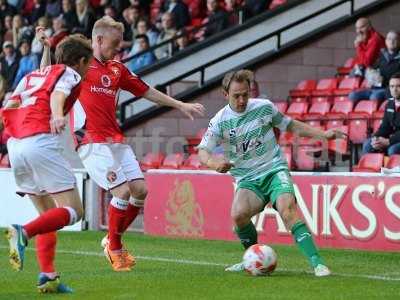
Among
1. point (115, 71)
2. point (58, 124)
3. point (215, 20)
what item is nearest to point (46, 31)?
point (215, 20)

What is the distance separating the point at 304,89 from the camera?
1930 cm

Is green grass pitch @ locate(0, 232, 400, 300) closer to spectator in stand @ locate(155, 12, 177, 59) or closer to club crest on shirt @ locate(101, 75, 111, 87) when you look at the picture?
club crest on shirt @ locate(101, 75, 111, 87)

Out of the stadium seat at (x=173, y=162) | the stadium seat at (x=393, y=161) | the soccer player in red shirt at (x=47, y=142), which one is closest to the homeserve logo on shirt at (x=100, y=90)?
the soccer player in red shirt at (x=47, y=142)

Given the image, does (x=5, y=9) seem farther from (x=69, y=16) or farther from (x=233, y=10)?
(x=233, y=10)

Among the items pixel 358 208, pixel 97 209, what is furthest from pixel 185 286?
pixel 97 209

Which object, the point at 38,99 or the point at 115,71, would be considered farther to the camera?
the point at 115,71

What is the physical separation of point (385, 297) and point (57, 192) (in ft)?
8.48

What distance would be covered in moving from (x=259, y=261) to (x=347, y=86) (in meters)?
8.54

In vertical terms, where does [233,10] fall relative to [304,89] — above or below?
above

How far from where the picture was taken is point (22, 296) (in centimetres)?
904

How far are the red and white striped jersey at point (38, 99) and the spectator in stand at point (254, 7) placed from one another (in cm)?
1237

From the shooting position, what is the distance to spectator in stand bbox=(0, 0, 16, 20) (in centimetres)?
2627

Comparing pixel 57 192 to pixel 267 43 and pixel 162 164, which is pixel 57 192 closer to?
pixel 162 164

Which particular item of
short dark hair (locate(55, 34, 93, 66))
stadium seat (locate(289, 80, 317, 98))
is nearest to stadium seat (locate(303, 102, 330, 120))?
stadium seat (locate(289, 80, 317, 98))
